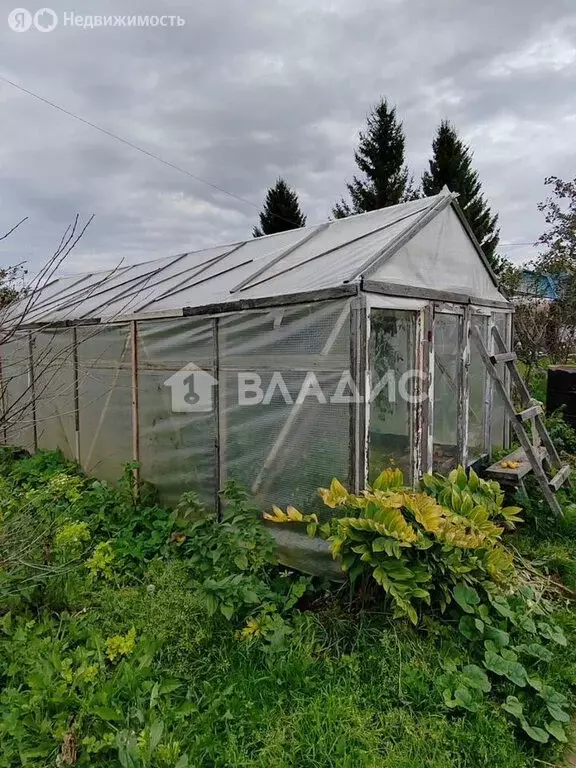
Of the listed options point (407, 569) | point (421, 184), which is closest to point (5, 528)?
point (407, 569)

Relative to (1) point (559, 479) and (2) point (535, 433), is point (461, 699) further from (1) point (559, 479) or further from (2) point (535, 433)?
(2) point (535, 433)

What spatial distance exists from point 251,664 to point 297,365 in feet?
5.40

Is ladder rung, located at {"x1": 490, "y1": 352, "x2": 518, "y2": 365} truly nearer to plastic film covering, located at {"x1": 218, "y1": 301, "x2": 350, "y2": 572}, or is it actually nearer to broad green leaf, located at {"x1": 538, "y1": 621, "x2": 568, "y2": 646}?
plastic film covering, located at {"x1": 218, "y1": 301, "x2": 350, "y2": 572}

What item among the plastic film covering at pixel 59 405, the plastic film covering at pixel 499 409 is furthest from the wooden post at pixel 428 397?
the plastic film covering at pixel 59 405

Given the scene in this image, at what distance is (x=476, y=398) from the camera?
4.42 m

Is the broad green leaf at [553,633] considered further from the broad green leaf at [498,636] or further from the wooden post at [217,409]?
the wooden post at [217,409]

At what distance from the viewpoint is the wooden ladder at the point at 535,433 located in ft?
12.0

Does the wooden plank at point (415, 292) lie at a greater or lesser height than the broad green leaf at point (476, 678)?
greater

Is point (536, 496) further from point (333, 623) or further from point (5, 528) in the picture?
point (5, 528)

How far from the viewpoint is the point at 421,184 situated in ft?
58.6
